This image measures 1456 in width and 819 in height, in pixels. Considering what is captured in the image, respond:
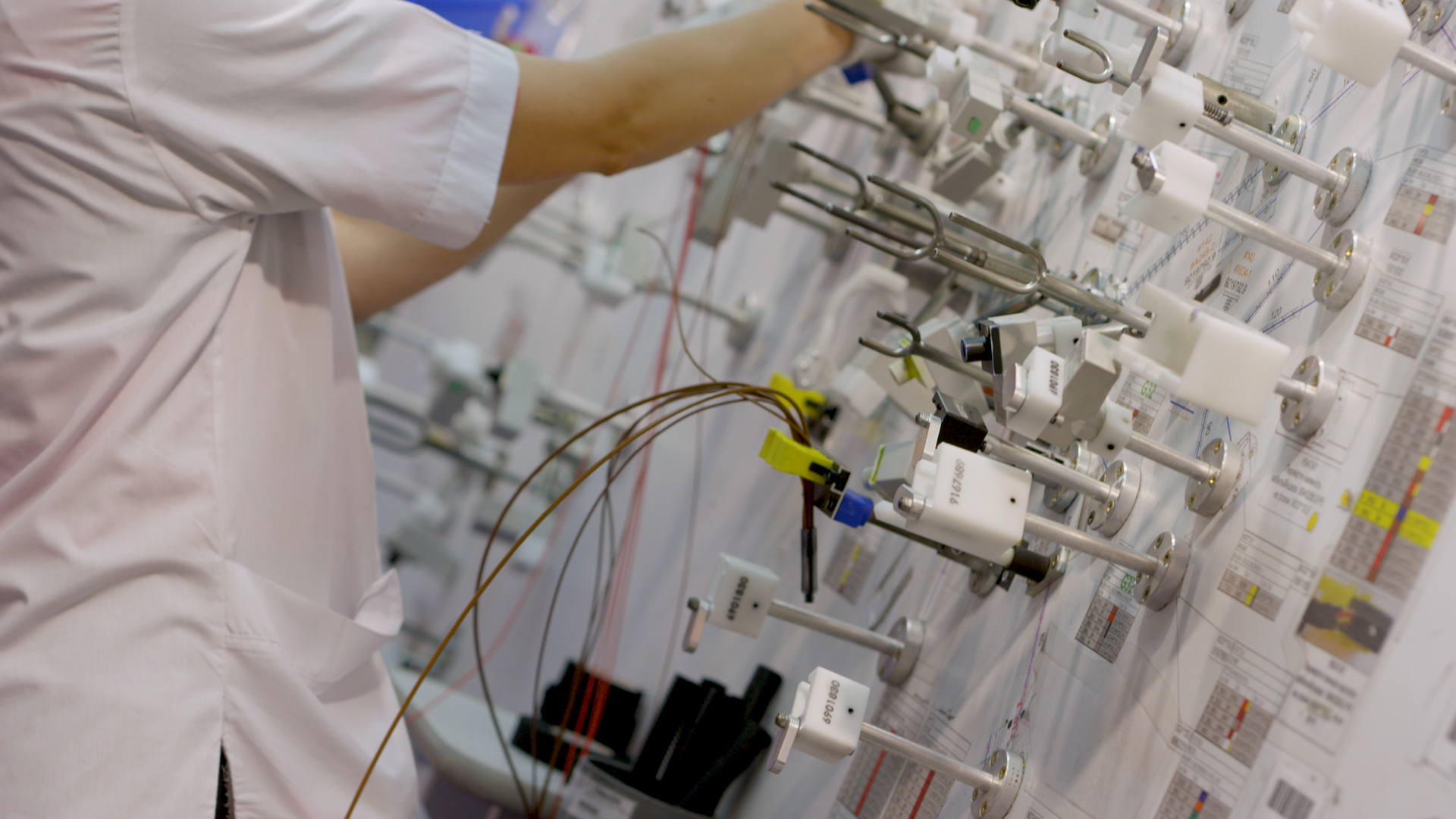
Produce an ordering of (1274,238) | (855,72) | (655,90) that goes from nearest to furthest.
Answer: (1274,238)
(655,90)
(855,72)

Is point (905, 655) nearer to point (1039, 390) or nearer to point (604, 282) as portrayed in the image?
point (1039, 390)

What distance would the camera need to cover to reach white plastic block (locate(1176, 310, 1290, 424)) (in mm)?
583

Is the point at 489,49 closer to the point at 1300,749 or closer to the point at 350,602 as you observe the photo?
the point at 350,602

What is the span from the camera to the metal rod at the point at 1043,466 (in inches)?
26.0

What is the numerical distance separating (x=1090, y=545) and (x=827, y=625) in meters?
0.33

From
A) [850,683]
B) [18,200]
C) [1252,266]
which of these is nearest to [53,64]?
[18,200]

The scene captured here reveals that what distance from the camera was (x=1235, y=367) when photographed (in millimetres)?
585

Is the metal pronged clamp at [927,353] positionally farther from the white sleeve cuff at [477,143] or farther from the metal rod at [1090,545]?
the white sleeve cuff at [477,143]

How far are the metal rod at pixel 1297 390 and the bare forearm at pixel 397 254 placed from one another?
2.95 ft

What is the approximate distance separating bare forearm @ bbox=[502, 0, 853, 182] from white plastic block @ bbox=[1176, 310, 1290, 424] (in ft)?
1.95

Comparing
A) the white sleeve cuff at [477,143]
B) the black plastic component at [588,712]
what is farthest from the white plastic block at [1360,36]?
the black plastic component at [588,712]

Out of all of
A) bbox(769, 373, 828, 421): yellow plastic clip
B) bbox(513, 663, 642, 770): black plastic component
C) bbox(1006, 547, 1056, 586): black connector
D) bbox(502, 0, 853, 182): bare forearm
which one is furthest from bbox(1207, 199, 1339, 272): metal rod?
bbox(513, 663, 642, 770): black plastic component

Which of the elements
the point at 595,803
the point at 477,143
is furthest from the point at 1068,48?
the point at 595,803

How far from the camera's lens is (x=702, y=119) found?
1035 mm
